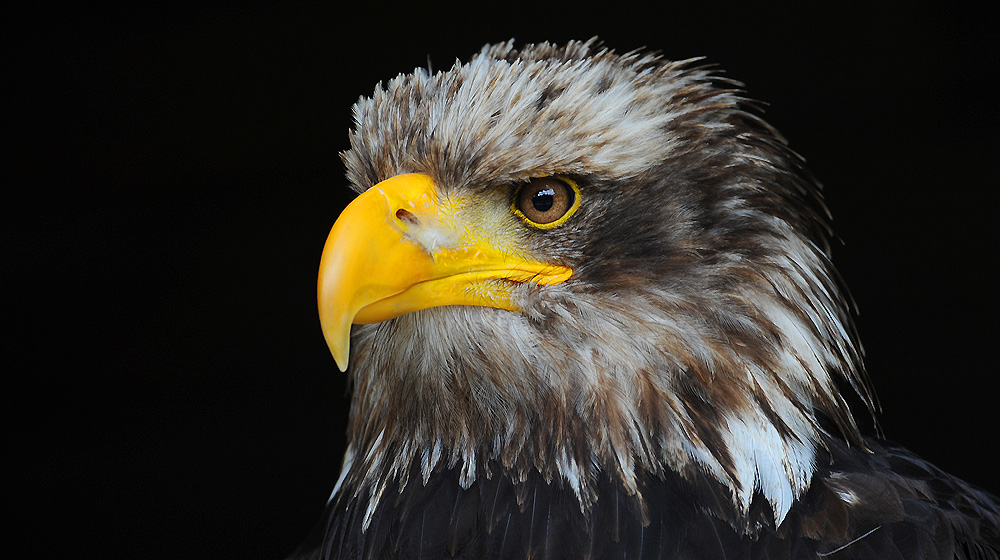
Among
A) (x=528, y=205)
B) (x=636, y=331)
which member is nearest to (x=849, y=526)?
(x=636, y=331)

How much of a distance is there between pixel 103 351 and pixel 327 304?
8.93ft

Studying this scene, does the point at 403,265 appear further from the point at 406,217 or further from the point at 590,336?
the point at 590,336

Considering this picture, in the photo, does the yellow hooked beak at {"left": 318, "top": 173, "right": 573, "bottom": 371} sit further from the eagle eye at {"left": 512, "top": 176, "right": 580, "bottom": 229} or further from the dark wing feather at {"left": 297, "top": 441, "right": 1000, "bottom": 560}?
the dark wing feather at {"left": 297, "top": 441, "right": 1000, "bottom": 560}

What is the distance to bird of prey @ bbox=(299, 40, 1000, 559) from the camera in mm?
1477

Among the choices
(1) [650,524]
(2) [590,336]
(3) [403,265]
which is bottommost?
(1) [650,524]

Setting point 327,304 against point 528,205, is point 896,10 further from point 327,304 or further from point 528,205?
point 327,304

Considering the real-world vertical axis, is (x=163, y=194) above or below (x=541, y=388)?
above

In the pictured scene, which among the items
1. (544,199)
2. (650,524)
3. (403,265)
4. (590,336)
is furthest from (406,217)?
(650,524)

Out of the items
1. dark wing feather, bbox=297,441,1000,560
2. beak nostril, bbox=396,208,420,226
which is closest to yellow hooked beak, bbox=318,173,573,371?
beak nostril, bbox=396,208,420,226

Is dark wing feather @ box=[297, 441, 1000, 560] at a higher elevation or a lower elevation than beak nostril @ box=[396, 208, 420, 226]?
lower

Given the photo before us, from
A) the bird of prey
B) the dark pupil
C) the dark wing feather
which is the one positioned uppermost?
the dark pupil

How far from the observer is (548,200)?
1508 mm

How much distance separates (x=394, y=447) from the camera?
5.43 ft

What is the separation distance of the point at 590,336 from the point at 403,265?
0.35 meters
